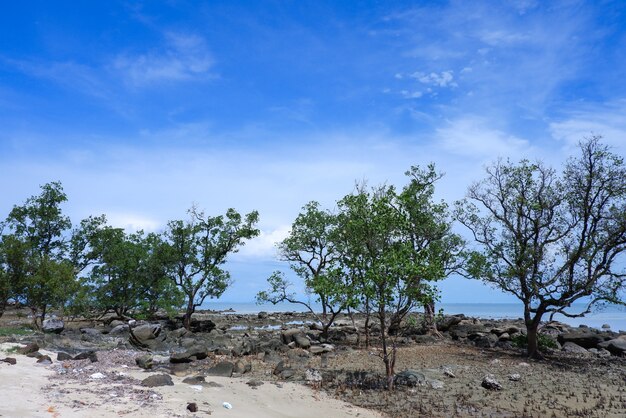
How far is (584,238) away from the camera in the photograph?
77.0ft

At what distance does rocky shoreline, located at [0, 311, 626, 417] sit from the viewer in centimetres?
1380

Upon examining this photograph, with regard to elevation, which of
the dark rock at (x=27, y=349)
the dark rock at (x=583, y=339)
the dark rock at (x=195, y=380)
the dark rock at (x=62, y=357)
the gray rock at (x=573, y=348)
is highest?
the dark rock at (x=583, y=339)

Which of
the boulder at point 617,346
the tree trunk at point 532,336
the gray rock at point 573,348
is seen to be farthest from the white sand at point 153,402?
the boulder at point 617,346

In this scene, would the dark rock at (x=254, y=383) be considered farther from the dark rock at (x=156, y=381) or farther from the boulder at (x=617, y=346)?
the boulder at (x=617, y=346)

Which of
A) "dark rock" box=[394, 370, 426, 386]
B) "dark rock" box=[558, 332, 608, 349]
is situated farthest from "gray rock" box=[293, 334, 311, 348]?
"dark rock" box=[558, 332, 608, 349]

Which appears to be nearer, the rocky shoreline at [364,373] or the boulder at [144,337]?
the rocky shoreline at [364,373]

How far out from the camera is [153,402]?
11.6 metres

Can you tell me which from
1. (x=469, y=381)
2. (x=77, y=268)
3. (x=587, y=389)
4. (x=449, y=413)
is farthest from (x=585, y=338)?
(x=77, y=268)

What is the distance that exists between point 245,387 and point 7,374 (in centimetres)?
668

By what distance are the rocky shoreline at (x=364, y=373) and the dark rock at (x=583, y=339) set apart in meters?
1.56

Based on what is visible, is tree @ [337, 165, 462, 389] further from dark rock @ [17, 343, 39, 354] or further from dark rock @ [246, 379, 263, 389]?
dark rock @ [17, 343, 39, 354]

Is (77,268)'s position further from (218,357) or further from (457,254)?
(457,254)

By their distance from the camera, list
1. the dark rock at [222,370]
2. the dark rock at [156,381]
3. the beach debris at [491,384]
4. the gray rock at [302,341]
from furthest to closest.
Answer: the gray rock at [302,341], the dark rock at [222,370], the beach debris at [491,384], the dark rock at [156,381]

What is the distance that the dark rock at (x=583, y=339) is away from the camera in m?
31.5
